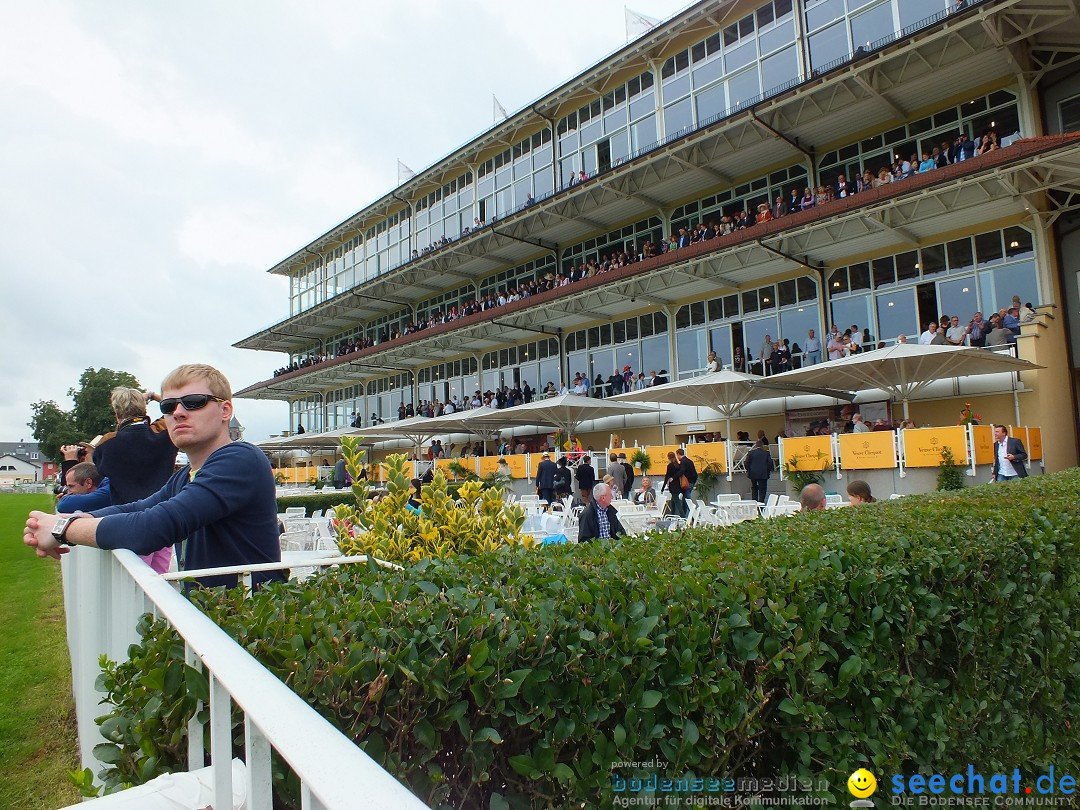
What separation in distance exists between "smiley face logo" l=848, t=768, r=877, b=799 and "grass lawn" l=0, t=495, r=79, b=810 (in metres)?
3.64

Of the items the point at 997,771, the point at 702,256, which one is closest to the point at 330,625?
the point at 997,771

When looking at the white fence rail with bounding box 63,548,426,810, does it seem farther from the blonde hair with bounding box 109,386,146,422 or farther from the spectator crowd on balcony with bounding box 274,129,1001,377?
the spectator crowd on balcony with bounding box 274,129,1001,377

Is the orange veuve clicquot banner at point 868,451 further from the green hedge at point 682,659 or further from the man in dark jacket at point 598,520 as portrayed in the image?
the green hedge at point 682,659

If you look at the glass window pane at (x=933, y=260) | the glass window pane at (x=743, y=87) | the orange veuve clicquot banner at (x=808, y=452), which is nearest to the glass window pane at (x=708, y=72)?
the glass window pane at (x=743, y=87)

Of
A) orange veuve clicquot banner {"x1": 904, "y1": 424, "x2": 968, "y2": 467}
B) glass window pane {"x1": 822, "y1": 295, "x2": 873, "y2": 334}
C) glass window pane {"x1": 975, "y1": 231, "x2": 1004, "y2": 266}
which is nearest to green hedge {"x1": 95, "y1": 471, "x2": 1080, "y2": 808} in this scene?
orange veuve clicquot banner {"x1": 904, "y1": 424, "x2": 968, "y2": 467}

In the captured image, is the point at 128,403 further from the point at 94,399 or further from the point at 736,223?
the point at 94,399

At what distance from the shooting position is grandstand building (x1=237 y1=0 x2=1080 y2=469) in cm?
1783

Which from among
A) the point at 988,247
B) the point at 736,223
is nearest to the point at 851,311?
the point at 988,247

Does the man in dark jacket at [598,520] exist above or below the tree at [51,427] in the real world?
below

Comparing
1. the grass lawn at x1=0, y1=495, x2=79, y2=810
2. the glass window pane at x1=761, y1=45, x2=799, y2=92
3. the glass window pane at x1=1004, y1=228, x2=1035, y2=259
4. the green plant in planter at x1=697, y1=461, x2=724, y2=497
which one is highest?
the glass window pane at x1=761, y1=45, x2=799, y2=92

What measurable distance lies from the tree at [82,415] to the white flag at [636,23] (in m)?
55.6

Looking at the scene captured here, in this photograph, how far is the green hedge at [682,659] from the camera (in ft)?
5.33

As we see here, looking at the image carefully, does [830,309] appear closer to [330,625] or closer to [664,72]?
[664,72]

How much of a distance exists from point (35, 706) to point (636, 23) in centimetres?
2941
